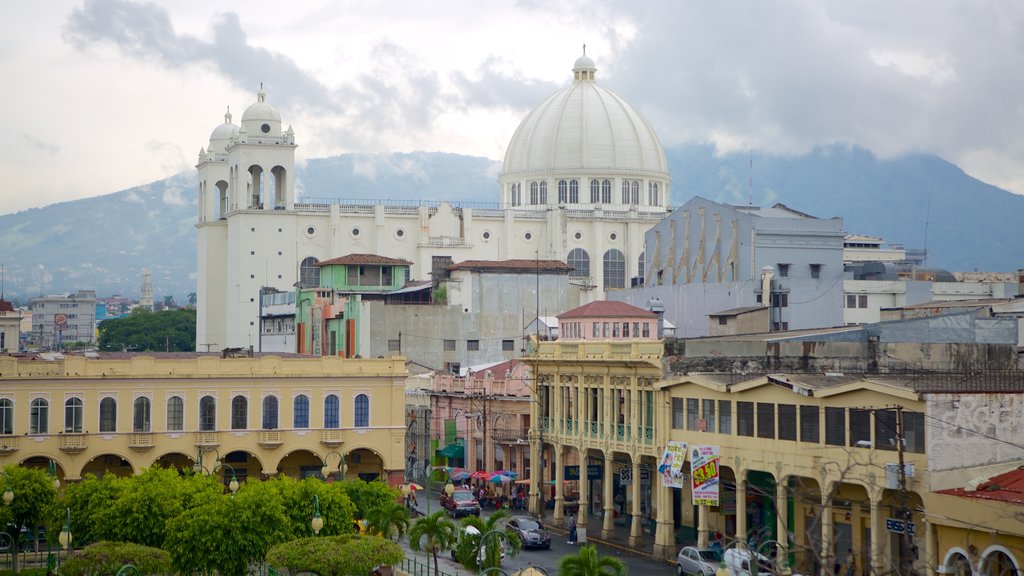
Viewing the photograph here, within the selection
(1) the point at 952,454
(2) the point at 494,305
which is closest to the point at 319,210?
(2) the point at 494,305

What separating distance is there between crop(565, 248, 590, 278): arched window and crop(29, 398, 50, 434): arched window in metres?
75.7

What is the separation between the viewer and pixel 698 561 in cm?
4197

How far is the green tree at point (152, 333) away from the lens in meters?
156

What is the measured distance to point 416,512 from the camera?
179 feet

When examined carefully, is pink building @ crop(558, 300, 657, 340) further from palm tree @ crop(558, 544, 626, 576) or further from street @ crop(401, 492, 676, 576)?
palm tree @ crop(558, 544, 626, 576)

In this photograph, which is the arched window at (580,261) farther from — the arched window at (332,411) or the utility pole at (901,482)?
the utility pole at (901,482)

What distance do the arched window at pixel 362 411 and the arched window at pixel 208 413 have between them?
5.06 meters

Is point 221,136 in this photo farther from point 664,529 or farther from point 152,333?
point 664,529

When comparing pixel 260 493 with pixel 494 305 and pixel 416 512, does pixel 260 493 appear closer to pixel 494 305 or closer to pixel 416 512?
pixel 416 512

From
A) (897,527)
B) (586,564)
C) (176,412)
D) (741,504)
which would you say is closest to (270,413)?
(176,412)

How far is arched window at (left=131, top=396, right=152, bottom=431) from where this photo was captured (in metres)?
55.5

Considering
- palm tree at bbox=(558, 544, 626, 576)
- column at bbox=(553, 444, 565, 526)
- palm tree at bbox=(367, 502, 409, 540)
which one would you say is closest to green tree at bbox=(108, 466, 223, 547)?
palm tree at bbox=(367, 502, 409, 540)

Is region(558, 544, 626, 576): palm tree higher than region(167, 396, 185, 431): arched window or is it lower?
lower

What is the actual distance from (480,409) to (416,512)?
45.1ft
